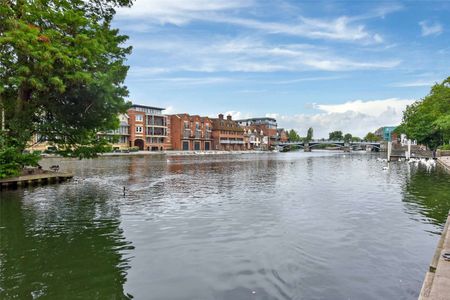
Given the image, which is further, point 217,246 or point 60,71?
point 60,71

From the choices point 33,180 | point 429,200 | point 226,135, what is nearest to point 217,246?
point 429,200

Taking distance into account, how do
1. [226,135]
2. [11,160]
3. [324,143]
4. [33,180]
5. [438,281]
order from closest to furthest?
1. [438,281]
2. [11,160]
3. [33,180]
4. [226,135]
5. [324,143]

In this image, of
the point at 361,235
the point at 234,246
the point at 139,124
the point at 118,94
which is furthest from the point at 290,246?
the point at 139,124

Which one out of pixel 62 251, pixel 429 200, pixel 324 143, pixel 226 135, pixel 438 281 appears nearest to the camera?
pixel 438 281

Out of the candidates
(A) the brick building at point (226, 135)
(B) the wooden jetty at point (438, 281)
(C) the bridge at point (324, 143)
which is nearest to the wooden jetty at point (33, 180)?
(B) the wooden jetty at point (438, 281)

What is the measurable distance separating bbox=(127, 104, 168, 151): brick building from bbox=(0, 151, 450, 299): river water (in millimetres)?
94435

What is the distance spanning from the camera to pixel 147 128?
120 metres

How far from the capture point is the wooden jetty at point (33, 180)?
88.3 ft

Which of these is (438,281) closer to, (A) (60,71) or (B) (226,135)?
(A) (60,71)

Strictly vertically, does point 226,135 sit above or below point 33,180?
above

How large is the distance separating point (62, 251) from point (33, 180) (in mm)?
20701

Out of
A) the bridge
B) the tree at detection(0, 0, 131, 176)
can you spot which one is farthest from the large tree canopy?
the bridge

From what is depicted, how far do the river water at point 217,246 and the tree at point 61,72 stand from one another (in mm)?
7561

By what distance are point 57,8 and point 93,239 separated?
781 inches
